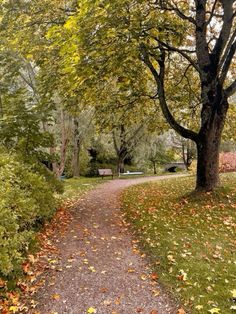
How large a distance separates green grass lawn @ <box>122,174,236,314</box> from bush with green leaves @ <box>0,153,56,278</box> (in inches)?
90.0

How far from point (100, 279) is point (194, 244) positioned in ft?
7.98

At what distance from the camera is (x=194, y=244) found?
7.06 m

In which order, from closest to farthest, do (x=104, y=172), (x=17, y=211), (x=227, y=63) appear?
(x=17, y=211), (x=227, y=63), (x=104, y=172)

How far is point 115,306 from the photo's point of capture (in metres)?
4.68

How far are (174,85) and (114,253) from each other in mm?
9549

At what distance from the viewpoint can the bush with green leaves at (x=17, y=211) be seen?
4.80 metres

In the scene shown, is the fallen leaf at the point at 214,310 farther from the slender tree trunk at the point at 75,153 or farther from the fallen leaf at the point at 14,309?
the slender tree trunk at the point at 75,153

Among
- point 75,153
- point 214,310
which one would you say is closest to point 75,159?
point 75,153

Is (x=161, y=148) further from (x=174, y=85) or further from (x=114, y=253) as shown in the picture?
(x=114, y=253)

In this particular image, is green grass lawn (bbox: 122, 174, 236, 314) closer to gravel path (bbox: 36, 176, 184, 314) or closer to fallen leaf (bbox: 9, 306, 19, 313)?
gravel path (bbox: 36, 176, 184, 314)

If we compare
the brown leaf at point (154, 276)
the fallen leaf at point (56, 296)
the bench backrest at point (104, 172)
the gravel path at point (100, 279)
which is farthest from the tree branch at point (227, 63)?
the bench backrest at point (104, 172)

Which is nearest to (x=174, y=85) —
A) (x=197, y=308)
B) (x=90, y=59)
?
(x=90, y=59)

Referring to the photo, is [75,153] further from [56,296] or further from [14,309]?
[14,309]

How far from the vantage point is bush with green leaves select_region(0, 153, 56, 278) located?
15.7ft
